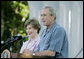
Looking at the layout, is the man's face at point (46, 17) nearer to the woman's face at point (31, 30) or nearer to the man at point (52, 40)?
the man at point (52, 40)

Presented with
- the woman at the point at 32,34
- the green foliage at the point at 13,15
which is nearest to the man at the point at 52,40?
the woman at the point at 32,34

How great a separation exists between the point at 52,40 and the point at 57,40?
53mm

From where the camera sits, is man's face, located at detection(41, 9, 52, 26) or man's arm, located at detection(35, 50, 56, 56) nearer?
man's arm, located at detection(35, 50, 56, 56)

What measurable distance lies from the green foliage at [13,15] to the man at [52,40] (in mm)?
10063

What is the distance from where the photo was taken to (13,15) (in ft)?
44.9

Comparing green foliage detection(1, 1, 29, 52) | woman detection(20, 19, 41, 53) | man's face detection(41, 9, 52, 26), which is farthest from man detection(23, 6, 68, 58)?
green foliage detection(1, 1, 29, 52)

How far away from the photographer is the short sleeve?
9.82 feet

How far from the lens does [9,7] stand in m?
13.7

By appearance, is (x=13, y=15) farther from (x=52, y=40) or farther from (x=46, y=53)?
(x=46, y=53)

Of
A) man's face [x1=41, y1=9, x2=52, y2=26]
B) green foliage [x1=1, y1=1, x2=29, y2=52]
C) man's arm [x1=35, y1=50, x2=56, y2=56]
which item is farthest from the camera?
green foliage [x1=1, y1=1, x2=29, y2=52]

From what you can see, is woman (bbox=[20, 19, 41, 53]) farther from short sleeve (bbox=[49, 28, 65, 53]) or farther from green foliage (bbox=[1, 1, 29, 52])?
green foliage (bbox=[1, 1, 29, 52])

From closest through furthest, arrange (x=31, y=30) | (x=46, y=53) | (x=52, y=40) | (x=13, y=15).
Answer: (x=46, y=53) < (x=52, y=40) < (x=31, y=30) < (x=13, y=15)

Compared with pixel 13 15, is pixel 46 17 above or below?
above

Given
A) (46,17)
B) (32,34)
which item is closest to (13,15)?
(32,34)
